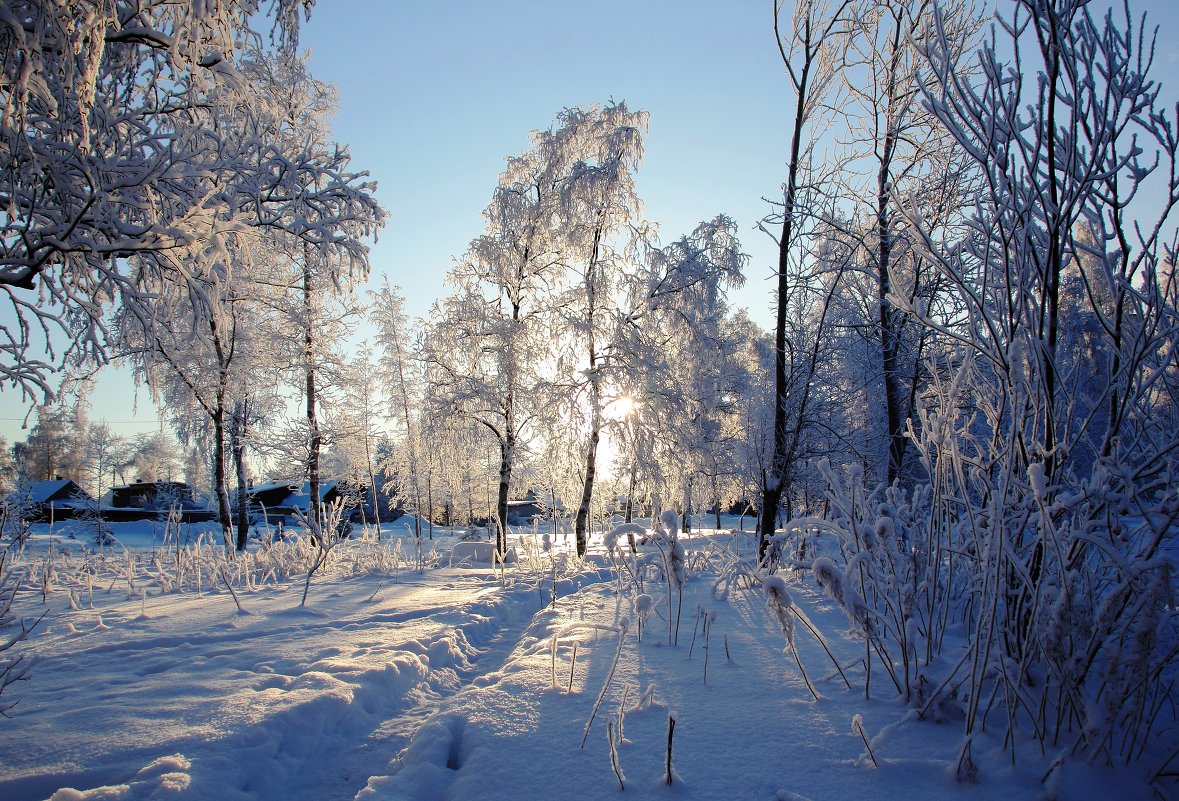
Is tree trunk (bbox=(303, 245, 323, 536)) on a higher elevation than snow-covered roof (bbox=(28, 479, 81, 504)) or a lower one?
higher

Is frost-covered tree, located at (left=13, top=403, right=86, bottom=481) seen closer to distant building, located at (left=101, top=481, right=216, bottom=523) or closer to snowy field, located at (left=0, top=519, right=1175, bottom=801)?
distant building, located at (left=101, top=481, right=216, bottom=523)

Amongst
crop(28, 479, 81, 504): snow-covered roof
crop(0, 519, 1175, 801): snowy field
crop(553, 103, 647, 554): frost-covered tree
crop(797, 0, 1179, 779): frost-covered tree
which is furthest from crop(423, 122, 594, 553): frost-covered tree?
crop(28, 479, 81, 504): snow-covered roof

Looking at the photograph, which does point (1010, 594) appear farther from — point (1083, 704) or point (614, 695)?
point (614, 695)

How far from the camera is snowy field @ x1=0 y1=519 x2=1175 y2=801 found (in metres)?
1.69

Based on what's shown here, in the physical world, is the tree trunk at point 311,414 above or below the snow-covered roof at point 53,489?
above

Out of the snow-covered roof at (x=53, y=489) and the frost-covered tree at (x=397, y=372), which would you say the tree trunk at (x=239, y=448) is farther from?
the snow-covered roof at (x=53, y=489)

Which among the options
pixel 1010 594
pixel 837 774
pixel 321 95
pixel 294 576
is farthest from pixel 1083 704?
pixel 321 95

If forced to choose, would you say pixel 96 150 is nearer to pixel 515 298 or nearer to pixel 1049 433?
pixel 1049 433

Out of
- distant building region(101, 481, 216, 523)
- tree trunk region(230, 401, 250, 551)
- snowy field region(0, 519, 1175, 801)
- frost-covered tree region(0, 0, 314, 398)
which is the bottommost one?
distant building region(101, 481, 216, 523)

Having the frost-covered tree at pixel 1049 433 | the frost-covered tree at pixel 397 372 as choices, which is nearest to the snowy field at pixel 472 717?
the frost-covered tree at pixel 1049 433

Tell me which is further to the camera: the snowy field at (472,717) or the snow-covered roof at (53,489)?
the snow-covered roof at (53,489)

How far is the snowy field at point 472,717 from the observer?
5.56 feet

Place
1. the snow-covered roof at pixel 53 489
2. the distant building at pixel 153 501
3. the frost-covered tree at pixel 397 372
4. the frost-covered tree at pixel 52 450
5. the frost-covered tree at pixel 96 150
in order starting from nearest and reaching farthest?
the frost-covered tree at pixel 96 150 → the frost-covered tree at pixel 397 372 → the distant building at pixel 153 501 → the snow-covered roof at pixel 53 489 → the frost-covered tree at pixel 52 450

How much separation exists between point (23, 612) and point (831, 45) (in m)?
11.0
